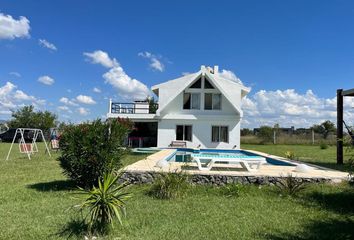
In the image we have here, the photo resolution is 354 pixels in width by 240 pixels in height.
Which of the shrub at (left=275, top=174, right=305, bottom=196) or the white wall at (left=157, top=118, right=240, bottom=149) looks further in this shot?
the white wall at (left=157, top=118, right=240, bottom=149)

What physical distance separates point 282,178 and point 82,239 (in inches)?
231

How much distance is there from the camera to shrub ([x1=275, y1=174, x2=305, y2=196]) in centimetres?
821

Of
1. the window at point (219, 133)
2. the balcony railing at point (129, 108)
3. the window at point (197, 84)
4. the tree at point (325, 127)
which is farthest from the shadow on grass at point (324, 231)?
the tree at point (325, 127)

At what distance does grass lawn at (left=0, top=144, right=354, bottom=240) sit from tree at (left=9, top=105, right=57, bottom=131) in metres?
40.9

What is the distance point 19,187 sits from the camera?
9102 millimetres

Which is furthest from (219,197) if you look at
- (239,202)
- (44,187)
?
(44,187)

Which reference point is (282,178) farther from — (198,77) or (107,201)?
(198,77)

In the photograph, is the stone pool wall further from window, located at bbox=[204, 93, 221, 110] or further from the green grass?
window, located at bbox=[204, 93, 221, 110]

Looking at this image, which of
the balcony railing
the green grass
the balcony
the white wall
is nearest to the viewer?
the green grass

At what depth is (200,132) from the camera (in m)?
26.1

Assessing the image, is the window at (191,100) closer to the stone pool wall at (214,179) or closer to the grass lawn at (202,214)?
the stone pool wall at (214,179)

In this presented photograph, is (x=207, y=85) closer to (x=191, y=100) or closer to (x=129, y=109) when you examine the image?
(x=191, y=100)

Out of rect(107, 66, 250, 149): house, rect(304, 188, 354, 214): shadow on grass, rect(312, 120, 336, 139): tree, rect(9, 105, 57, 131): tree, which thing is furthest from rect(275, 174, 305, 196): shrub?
rect(9, 105, 57, 131): tree

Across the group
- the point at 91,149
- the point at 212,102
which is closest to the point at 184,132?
the point at 212,102
